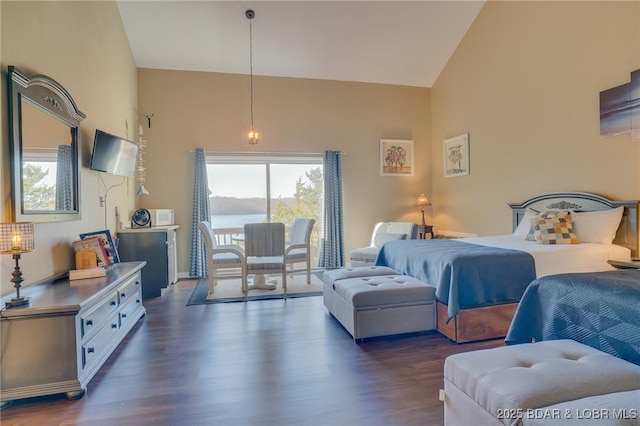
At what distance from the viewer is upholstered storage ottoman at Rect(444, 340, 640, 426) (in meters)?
1.17

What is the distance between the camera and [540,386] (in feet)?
4.25

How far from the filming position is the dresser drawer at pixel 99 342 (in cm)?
226

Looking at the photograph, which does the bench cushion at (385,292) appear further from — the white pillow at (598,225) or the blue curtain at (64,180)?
the blue curtain at (64,180)

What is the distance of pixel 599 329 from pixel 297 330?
2.29m

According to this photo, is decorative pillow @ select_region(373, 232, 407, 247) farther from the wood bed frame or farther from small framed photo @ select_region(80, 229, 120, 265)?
small framed photo @ select_region(80, 229, 120, 265)

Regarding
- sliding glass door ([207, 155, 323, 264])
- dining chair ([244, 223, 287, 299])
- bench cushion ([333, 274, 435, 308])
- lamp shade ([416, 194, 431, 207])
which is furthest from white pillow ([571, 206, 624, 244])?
sliding glass door ([207, 155, 323, 264])

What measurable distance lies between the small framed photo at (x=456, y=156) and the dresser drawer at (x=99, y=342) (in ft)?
17.4

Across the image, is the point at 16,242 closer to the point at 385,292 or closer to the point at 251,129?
the point at 385,292

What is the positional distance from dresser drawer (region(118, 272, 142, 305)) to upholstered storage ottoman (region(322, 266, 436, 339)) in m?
2.00

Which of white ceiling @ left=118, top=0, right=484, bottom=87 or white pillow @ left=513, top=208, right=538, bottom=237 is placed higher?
white ceiling @ left=118, top=0, right=484, bottom=87

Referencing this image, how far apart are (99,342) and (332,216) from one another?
13.6ft

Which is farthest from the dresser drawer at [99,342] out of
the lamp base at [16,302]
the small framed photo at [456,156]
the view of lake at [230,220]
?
the small framed photo at [456,156]

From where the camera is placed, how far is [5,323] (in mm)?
2021

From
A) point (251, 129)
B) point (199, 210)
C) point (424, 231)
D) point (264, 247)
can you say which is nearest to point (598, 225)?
point (424, 231)
